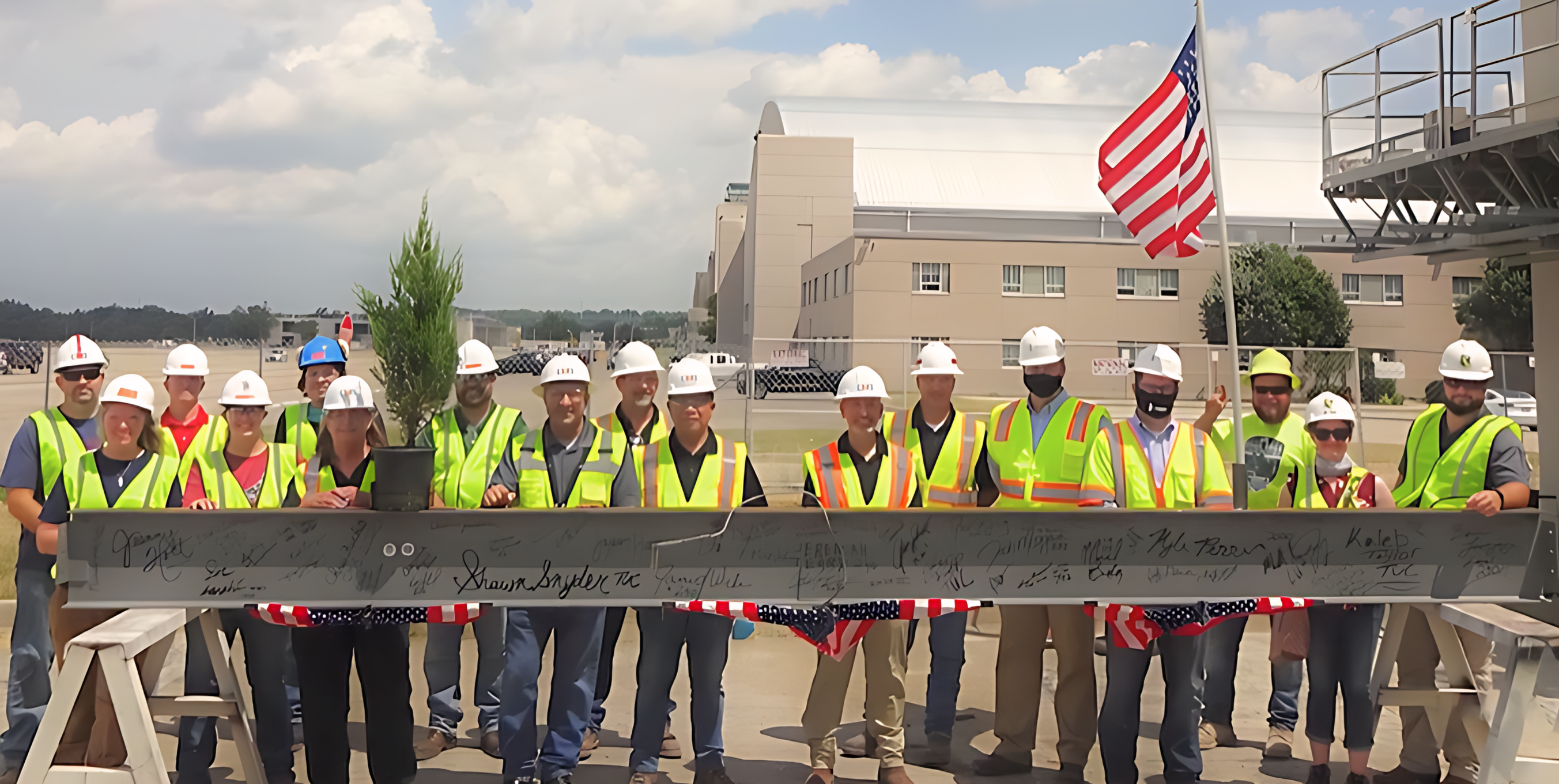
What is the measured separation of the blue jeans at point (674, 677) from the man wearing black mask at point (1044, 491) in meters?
1.42

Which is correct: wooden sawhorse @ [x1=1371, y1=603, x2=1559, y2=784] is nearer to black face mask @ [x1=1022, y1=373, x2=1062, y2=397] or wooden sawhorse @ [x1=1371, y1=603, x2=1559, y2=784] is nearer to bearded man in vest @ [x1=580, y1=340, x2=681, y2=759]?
black face mask @ [x1=1022, y1=373, x2=1062, y2=397]

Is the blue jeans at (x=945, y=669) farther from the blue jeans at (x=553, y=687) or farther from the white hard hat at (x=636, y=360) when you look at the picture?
the white hard hat at (x=636, y=360)

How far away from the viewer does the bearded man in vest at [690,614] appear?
465 cm

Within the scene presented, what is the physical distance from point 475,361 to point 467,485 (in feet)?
2.54

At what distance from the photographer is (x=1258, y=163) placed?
69.0m

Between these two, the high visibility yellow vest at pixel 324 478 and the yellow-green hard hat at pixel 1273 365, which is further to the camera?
the yellow-green hard hat at pixel 1273 365

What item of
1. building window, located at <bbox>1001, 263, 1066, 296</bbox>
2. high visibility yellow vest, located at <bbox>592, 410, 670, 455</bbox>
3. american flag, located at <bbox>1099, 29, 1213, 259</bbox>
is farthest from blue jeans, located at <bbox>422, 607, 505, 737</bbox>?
building window, located at <bbox>1001, 263, 1066, 296</bbox>

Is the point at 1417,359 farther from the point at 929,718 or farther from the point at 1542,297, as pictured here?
the point at 929,718

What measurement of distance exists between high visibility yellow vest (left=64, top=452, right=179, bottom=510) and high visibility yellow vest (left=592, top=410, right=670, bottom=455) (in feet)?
5.97

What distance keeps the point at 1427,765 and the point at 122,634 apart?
5750mm

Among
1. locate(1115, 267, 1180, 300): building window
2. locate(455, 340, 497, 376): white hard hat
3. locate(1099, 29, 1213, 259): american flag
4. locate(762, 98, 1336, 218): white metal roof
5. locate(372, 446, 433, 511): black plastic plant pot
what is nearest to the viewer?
locate(372, 446, 433, 511): black plastic plant pot

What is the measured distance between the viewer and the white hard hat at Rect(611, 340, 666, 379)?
17.1 feet

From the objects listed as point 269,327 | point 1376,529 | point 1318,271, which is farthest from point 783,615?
point 1318,271

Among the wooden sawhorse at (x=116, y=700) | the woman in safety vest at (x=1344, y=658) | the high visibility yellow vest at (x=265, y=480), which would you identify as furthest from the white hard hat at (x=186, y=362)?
the woman in safety vest at (x=1344, y=658)
